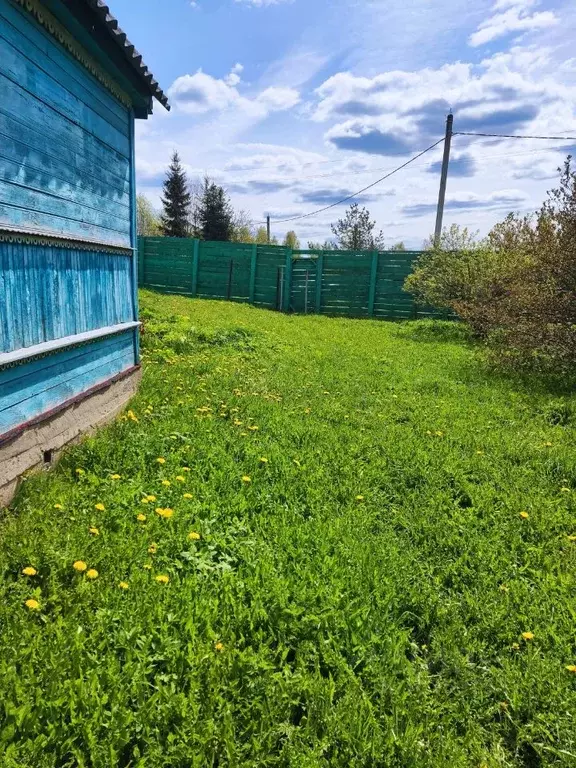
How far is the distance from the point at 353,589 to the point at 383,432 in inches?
93.1

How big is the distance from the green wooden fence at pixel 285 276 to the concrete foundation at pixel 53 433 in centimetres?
1122

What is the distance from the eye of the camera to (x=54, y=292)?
11.0 ft

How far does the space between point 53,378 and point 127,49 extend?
2.59 meters

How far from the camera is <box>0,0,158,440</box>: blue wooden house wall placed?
278cm

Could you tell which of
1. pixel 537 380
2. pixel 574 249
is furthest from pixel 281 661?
pixel 574 249

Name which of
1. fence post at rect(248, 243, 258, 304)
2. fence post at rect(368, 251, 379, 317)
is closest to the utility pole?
fence post at rect(368, 251, 379, 317)

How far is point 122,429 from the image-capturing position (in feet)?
12.7

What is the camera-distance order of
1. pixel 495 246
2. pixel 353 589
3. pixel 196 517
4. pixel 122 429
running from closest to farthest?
1. pixel 353 589
2. pixel 196 517
3. pixel 122 429
4. pixel 495 246

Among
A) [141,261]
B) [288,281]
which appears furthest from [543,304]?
[141,261]

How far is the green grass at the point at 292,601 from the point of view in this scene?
1609 mm

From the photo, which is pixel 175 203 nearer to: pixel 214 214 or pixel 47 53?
pixel 214 214

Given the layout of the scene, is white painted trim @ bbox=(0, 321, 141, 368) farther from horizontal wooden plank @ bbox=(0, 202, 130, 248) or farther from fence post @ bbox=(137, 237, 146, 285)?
fence post @ bbox=(137, 237, 146, 285)

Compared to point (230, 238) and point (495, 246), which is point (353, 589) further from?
point (230, 238)

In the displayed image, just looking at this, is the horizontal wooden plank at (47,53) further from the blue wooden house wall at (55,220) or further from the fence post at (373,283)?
the fence post at (373,283)
